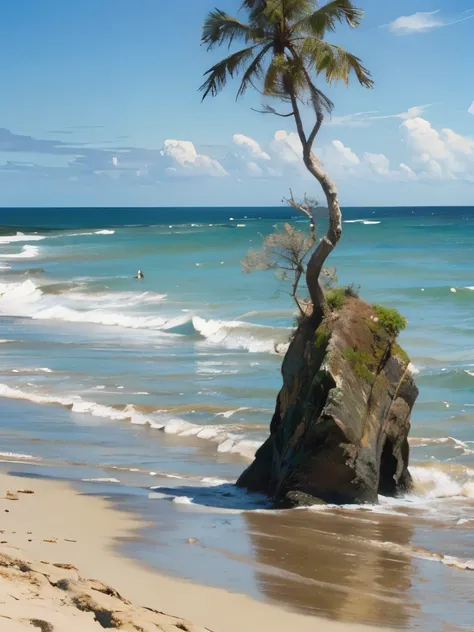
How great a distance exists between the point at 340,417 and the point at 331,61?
5.25 metres

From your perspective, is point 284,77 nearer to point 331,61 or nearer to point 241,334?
point 331,61

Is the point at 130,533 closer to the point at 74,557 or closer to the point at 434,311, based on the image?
the point at 74,557

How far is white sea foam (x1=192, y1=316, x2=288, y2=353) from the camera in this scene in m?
31.0

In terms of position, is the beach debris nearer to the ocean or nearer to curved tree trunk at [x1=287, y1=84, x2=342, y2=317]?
the ocean

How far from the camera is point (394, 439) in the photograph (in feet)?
45.4

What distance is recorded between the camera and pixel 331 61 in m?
13.6

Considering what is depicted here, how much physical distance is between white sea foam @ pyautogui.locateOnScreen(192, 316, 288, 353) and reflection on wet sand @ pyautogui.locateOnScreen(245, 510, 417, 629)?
17.7 metres

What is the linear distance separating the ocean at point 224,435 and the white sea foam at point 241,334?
0.12 meters

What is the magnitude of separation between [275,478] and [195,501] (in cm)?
126

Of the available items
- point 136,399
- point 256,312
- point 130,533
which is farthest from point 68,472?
point 256,312

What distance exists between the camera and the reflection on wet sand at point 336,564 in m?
8.63

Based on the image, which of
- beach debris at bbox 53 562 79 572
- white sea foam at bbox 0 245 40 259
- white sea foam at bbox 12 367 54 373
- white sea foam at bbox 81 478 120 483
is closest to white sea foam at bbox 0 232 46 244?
white sea foam at bbox 0 245 40 259

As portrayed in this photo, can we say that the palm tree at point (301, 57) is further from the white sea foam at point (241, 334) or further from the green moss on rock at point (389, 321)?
the white sea foam at point (241, 334)

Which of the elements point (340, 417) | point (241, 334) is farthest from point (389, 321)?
point (241, 334)
